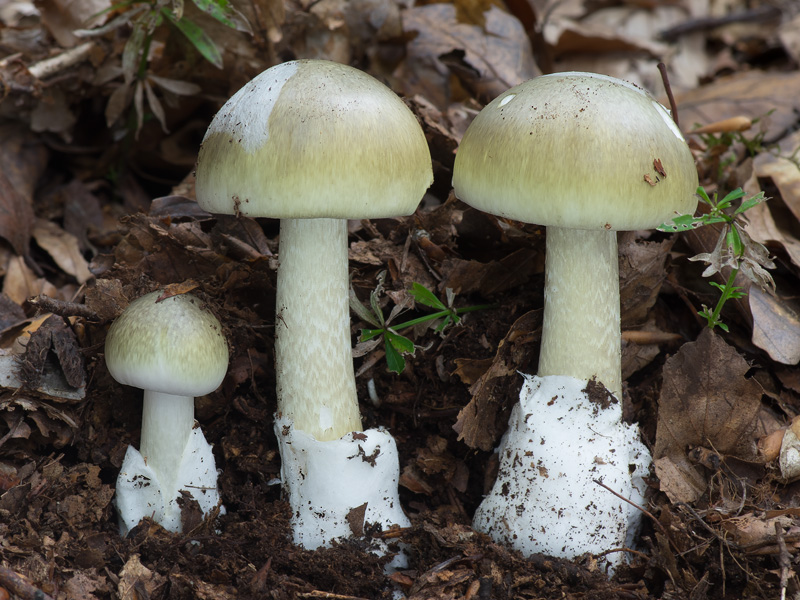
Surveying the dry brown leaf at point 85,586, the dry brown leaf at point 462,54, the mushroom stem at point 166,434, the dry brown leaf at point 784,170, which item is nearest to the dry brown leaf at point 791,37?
the dry brown leaf at point 784,170

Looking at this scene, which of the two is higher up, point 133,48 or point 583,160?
point 133,48

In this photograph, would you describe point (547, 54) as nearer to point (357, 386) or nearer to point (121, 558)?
point (357, 386)

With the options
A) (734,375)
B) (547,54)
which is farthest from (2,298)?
(547,54)

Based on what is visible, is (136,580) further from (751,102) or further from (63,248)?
(751,102)

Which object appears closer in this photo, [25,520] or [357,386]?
[25,520]

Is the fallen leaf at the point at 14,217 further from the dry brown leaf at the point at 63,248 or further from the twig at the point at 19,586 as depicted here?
the twig at the point at 19,586

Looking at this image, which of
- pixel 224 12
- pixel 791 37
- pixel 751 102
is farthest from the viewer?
pixel 791 37

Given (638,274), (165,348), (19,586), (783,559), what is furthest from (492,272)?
(19,586)
